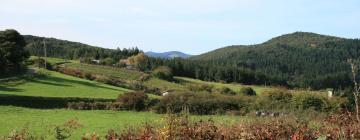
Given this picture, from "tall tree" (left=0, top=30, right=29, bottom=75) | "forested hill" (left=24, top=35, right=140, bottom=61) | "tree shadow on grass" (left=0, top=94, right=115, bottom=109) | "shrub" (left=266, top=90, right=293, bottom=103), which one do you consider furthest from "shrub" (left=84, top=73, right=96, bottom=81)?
"forested hill" (left=24, top=35, right=140, bottom=61)

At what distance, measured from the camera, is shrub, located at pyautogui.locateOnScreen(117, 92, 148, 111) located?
49.7 metres

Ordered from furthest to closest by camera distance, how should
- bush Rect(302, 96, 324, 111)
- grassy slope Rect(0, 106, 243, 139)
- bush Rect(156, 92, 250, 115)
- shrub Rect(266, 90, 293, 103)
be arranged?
1. shrub Rect(266, 90, 293, 103)
2. bush Rect(302, 96, 324, 111)
3. bush Rect(156, 92, 250, 115)
4. grassy slope Rect(0, 106, 243, 139)

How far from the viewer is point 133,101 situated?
4975 cm

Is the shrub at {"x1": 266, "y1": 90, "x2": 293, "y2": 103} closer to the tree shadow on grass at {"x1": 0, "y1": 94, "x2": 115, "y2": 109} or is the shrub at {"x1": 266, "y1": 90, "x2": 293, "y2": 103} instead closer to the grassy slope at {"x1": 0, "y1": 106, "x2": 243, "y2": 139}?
the tree shadow on grass at {"x1": 0, "y1": 94, "x2": 115, "y2": 109}

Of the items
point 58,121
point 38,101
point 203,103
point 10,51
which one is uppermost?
point 10,51

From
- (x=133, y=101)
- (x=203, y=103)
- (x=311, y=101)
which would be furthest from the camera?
(x=311, y=101)

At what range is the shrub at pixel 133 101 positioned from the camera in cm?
4972

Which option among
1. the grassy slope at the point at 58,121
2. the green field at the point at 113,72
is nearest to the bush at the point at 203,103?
the grassy slope at the point at 58,121

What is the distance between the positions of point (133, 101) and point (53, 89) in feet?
33.9

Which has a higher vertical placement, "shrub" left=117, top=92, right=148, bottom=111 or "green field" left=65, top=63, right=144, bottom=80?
"green field" left=65, top=63, right=144, bottom=80

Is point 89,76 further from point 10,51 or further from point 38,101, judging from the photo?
point 38,101

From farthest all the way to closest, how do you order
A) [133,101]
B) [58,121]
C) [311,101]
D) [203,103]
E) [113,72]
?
[113,72] → [311,101] → [203,103] → [133,101] → [58,121]

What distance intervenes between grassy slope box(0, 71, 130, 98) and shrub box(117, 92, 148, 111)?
436 cm

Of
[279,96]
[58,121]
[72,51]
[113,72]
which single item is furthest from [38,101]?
[72,51]
